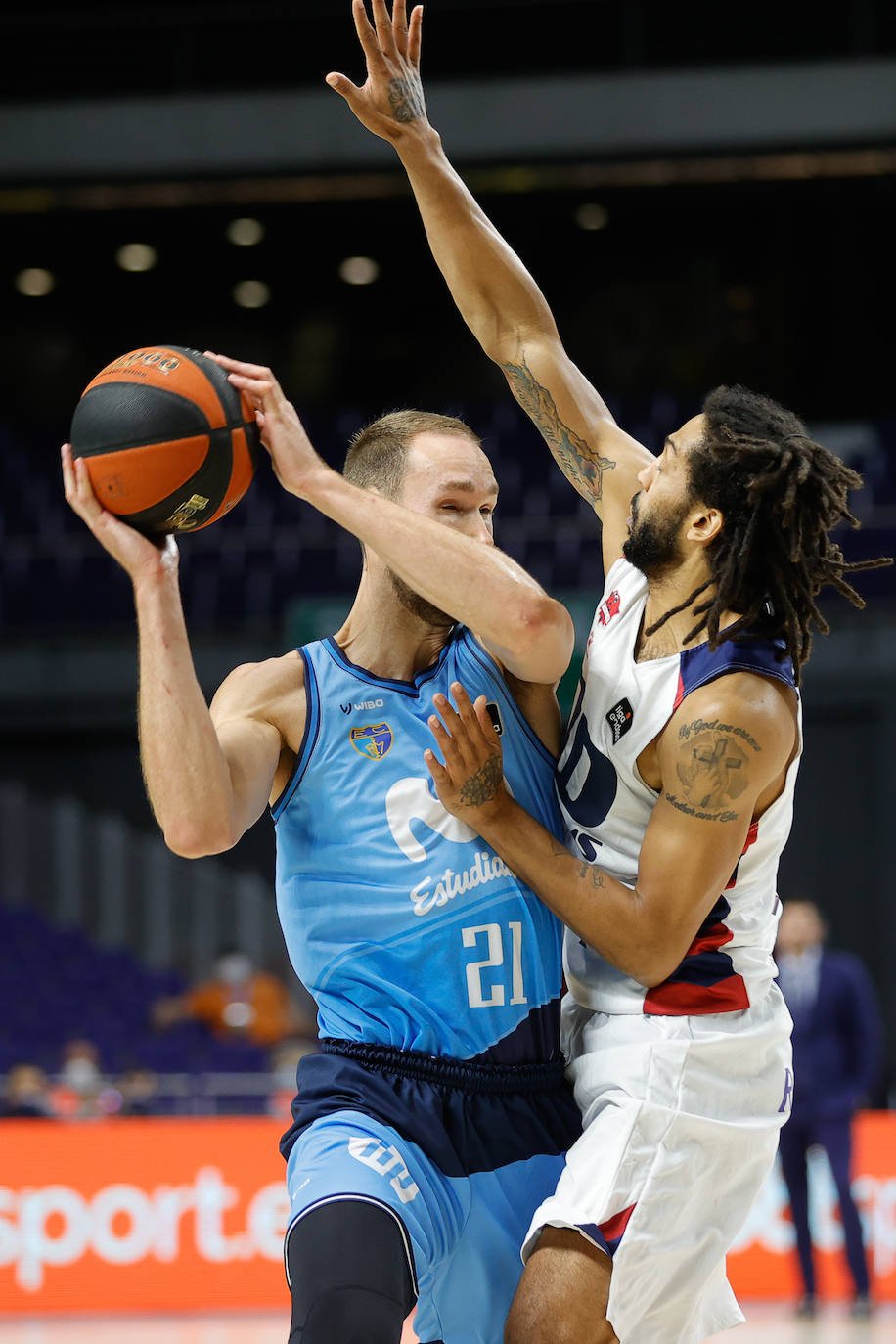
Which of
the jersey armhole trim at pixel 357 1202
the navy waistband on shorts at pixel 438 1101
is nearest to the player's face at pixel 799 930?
the navy waistband on shorts at pixel 438 1101

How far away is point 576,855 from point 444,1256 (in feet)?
2.57

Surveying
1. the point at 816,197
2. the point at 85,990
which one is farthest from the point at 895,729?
the point at 85,990

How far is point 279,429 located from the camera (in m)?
2.85

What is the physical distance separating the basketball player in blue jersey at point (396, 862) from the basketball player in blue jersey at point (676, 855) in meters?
0.10

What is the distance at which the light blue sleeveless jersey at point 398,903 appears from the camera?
2949 mm

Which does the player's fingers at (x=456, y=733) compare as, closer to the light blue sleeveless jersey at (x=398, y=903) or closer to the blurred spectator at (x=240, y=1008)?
the light blue sleeveless jersey at (x=398, y=903)

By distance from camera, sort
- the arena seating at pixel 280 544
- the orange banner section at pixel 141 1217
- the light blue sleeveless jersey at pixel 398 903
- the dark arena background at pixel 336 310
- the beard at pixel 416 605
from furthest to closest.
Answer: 1. the arena seating at pixel 280 544
2. the dark arena background at pixel 336 310
3. the orange banner section at pixel 141 1217
4. the beard at pixel 416 605
5. the light blue sleeveless jersey at pixel 398 903

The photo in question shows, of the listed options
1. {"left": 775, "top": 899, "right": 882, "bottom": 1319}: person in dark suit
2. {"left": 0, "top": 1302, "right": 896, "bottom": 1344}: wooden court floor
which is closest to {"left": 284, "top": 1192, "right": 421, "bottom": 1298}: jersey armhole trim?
{"left": 0, "top": 1302, "right": 896, "bottom": 1344}: wooden court floor

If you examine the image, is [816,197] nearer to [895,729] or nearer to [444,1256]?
[895,729]

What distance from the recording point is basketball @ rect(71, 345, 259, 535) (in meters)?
2.84

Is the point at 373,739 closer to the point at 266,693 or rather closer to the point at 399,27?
the point at 266,693

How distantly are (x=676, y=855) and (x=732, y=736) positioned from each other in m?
0.24

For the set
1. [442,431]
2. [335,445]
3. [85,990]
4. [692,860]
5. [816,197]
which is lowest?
[85,990]

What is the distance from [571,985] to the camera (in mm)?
3182
